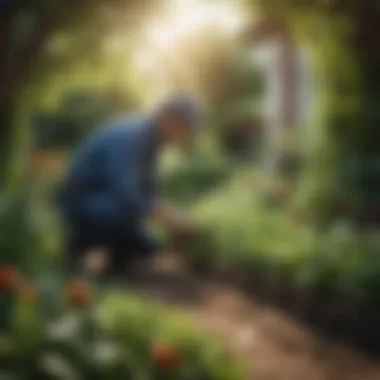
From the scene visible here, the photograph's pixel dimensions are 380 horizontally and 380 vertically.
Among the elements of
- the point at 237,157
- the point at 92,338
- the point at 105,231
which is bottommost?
the point at 92,338

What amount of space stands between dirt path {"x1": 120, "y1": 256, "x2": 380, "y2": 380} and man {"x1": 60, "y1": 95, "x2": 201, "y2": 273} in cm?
9

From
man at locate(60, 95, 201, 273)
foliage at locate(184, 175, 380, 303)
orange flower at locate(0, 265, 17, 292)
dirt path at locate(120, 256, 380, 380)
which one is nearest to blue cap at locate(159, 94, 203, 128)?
man at locate(60, 95, 201, 273)

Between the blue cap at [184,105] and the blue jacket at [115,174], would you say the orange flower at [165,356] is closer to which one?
the blue jacket at [115,174]

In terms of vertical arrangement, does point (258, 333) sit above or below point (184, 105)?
below

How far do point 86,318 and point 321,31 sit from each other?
2.23 feet

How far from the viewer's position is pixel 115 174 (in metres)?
1.60

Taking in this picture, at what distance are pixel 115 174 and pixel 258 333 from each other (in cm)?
39

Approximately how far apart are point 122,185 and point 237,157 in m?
0.22

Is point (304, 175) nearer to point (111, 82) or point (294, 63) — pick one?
point (294, 63)

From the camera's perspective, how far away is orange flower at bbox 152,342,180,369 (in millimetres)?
1529

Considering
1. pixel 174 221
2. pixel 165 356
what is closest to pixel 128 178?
pixel 174 221

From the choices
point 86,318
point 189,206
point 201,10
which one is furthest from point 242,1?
point 86,318

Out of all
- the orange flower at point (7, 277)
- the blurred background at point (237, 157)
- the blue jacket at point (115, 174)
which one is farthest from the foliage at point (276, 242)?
the orange flower at point (7, 277)

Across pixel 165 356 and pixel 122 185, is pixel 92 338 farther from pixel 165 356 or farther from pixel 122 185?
pixel 122 185
